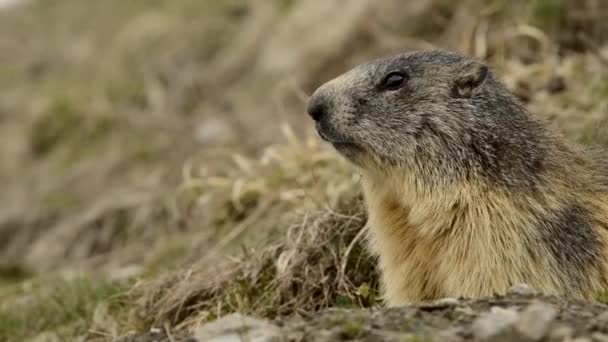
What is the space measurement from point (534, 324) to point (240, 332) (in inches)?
40.5

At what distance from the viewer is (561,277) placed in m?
4.44

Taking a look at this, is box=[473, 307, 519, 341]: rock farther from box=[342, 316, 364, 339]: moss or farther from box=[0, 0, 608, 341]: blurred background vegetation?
box=[0, 0, 608, 341]: blurred background vegetation

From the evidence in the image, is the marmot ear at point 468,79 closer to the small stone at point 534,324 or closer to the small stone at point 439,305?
the small stone at point 439,305

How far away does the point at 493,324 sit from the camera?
125 inches

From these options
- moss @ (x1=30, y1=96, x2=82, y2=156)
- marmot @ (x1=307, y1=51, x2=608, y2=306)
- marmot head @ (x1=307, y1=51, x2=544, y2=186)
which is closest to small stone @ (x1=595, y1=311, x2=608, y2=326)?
marmot @ (x1=307, y1=51, x2=608, y2=306)

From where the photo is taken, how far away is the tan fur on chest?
4.44m

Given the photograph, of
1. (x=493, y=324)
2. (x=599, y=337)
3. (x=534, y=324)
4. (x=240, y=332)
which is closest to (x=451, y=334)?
(x=493, y=324)

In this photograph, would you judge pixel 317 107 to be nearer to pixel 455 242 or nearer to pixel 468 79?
pixel 468 79

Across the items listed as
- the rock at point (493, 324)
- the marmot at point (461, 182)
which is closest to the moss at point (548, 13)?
the marmot at point (461, 182)

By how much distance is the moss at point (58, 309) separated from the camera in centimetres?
661

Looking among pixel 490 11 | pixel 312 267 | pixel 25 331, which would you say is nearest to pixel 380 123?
pixel 312 267

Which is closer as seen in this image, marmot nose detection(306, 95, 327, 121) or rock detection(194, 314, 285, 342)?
rock detection(194, 314, 285, 342)

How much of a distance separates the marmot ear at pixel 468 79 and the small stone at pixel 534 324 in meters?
1.93

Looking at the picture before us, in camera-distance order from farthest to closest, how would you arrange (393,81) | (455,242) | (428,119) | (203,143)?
(203,143), (393,81), (428,119), (455,242)
